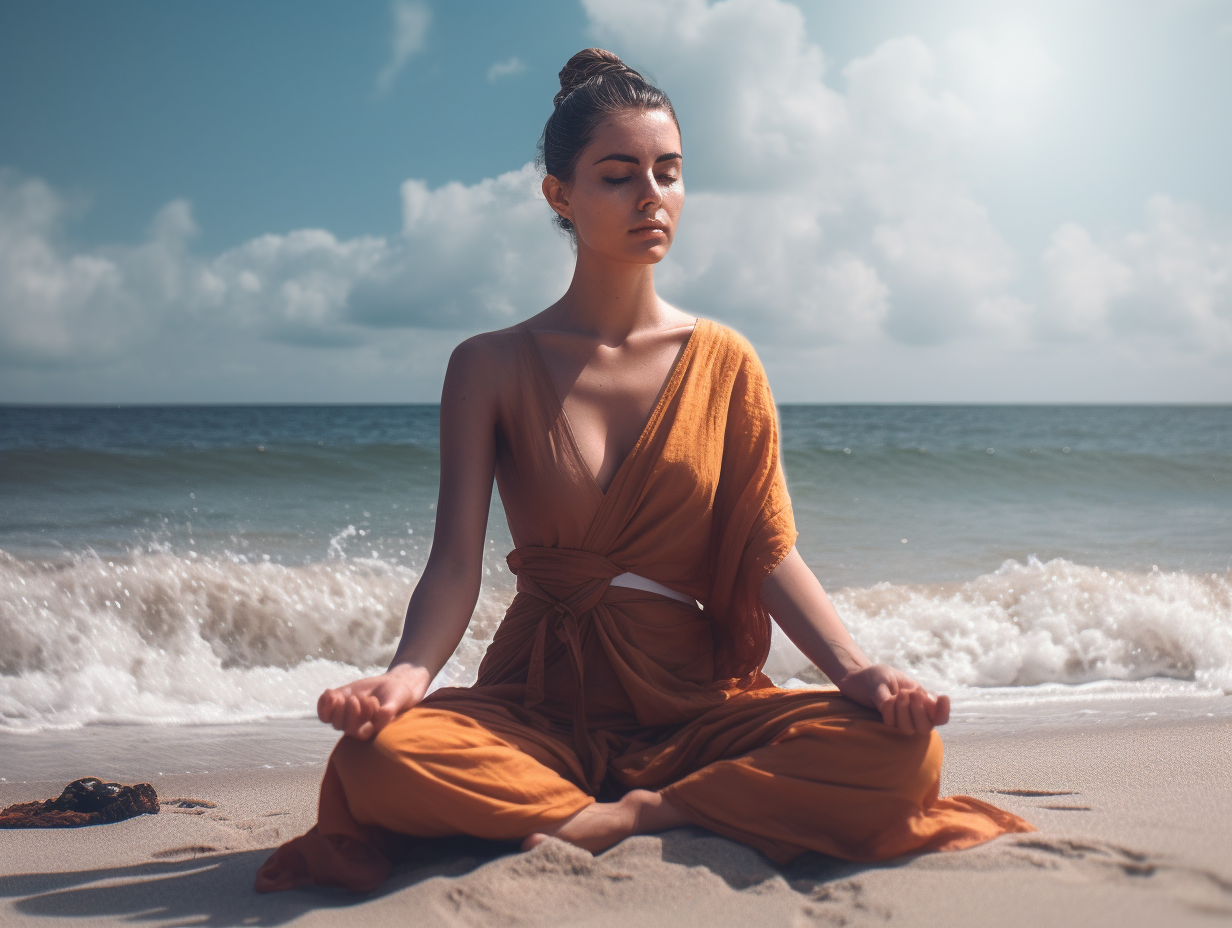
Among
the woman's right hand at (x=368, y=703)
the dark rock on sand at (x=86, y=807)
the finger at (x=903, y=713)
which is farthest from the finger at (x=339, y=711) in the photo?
the dark rock on sand at (x=86, y=807)

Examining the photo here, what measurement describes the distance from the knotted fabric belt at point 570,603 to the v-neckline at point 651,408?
0.62 ft

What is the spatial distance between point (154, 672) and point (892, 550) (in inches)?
246

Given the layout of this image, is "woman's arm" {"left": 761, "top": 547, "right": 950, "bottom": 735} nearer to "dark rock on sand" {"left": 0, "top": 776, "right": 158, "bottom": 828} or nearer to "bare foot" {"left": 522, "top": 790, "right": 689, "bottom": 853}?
"bare foot" {"left": 522, "top": 790, "right": 689, "bottom": 853}

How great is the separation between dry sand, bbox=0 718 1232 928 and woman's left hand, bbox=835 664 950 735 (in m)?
0.31

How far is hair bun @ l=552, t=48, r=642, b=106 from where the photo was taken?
273 cm

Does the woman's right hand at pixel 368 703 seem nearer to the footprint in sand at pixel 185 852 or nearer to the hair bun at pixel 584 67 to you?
the footprint in sand at pixel 185 852

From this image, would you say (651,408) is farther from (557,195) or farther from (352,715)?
(352,715)

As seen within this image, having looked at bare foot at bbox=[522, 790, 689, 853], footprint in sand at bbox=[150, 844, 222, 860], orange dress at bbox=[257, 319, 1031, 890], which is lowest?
footprint in sand at bbox=[150, 844, 222, 860]

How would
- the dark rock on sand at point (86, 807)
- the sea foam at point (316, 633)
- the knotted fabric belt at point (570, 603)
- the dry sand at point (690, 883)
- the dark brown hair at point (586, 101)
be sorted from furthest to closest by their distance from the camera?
the sea foam at point (316, 633)
the dark rock on sand at point (86, 807)
the dark brown hair at point (586, 101)
the knotted fabric belt at point (570, 603)
the dry sand at point (690, 883)

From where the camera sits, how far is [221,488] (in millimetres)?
12234

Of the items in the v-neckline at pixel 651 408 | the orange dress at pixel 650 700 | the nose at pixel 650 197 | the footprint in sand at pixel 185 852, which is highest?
the nose at pixel 650 197

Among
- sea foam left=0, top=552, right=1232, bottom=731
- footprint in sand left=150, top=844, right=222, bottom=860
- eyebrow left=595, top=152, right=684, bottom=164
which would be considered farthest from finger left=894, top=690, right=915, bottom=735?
sea foam left=0, top=552, right=1232, bottom=731

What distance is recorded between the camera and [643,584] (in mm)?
2445

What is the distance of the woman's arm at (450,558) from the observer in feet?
6.48
